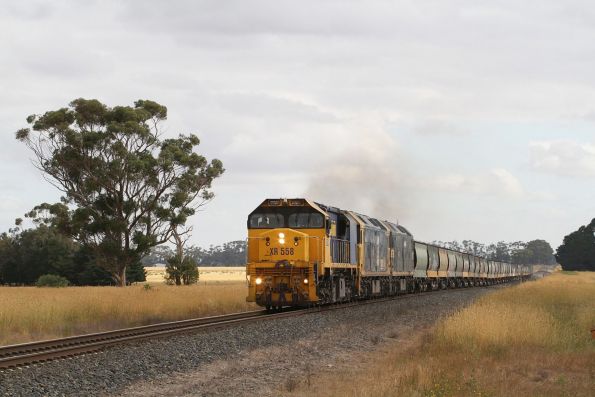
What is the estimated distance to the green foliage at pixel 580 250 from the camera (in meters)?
159

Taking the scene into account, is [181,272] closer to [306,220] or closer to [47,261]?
[47,261]

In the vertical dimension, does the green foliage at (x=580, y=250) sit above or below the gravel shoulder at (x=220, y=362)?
above

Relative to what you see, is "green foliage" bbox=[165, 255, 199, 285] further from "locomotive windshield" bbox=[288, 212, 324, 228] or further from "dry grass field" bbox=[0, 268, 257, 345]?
"locomotive windshield" bbox=[288, 212, 324, 228]

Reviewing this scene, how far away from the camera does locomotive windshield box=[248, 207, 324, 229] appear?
26.8 metres

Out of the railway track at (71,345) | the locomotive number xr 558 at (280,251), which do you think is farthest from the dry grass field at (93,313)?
the locomotive number xr 558 at (280,251)

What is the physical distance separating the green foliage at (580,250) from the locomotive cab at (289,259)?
144417 millimetres

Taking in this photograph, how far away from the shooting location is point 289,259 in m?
25.8

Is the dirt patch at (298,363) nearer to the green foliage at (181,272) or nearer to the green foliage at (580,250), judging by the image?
the green foliage at (181,272)

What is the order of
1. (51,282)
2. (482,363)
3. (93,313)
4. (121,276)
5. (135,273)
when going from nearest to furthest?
1. (482,363)
2. (93,313)
3. (121,276)
4. (51,282)
5. (135,273)

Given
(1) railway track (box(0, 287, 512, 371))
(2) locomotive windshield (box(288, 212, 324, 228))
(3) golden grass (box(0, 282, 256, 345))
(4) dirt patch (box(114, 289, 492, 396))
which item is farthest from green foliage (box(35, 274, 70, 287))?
(4) dirt patch (box(114, 289, 492, 396))

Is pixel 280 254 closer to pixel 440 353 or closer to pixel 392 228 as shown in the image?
pixel 440 353

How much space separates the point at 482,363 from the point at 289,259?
40.2 feet

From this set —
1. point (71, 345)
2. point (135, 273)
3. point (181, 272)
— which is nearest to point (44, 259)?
point (135, 273)

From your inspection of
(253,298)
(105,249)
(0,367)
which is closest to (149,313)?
(253,298)
